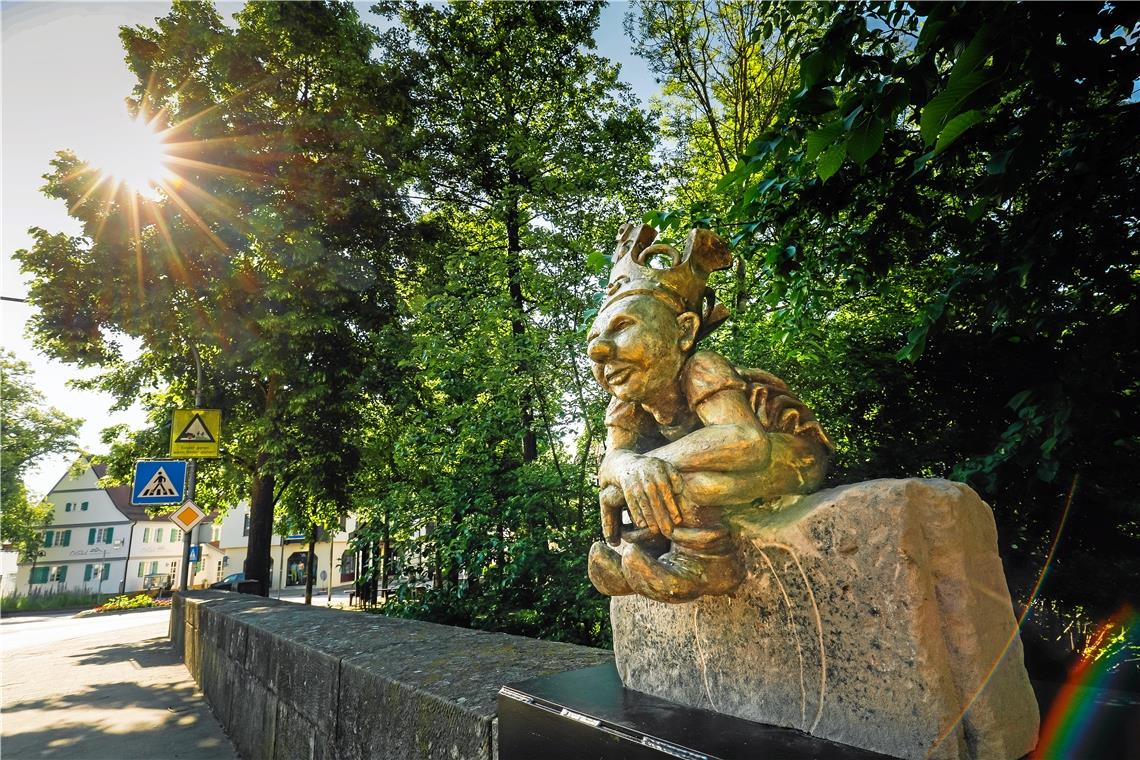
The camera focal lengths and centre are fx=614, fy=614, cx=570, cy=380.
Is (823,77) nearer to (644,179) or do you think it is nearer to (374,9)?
(644,179)

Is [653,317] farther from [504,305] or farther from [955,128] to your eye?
[504,305]

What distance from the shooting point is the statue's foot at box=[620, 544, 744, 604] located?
4.75ft

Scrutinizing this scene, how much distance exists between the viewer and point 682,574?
1447 millimetres

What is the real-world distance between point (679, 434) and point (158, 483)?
1053 centimetres

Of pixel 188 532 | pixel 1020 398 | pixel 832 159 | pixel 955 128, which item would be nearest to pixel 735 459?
pixel 955 128

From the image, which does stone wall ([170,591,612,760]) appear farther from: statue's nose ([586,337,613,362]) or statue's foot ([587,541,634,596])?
statue's nose ([586,337,613,362])

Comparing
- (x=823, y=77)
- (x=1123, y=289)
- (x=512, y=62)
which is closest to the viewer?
(x=823, y=77)

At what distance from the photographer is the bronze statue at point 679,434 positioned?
4.93ft

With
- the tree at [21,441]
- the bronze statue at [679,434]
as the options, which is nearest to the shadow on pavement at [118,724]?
the bronze statue at [679,434]

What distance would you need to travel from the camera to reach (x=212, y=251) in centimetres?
1111

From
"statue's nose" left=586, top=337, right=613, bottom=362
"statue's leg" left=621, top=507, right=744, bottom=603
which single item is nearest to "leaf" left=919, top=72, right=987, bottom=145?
"statue's nose" left=586, top=337, right=613, bottom=362

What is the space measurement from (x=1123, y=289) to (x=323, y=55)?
42.9 ft

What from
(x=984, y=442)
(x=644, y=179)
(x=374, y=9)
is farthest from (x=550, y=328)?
(x=374, y=9)

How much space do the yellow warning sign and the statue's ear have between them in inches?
392
